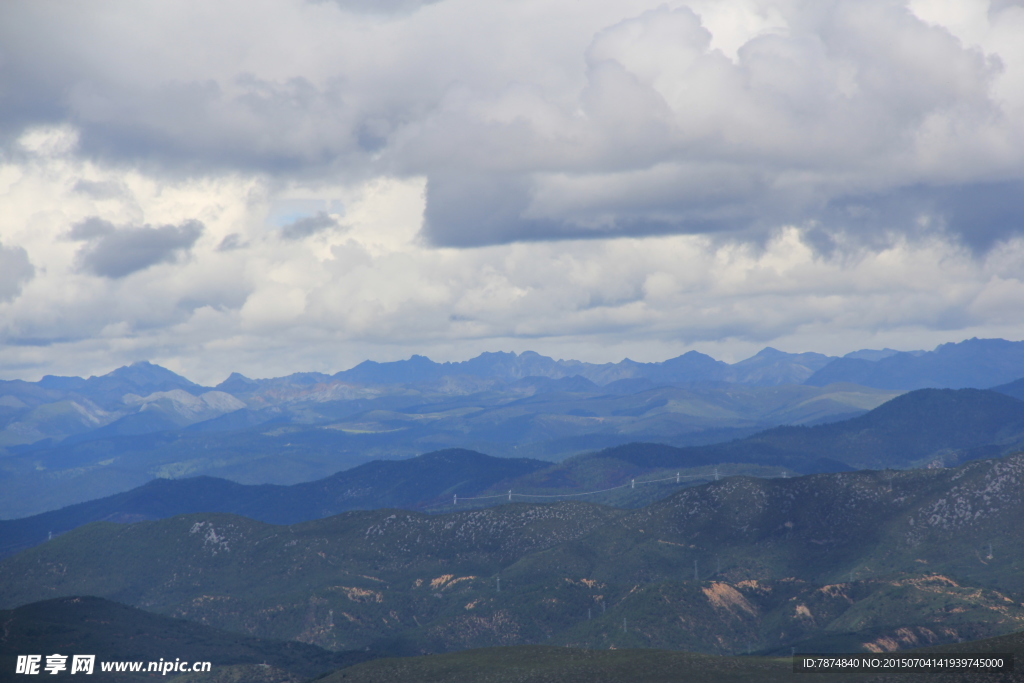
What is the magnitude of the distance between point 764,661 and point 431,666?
5776cm

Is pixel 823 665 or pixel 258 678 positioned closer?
pixel 823 665

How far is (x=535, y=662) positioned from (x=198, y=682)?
72.8 meters

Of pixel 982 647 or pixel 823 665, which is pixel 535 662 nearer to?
pixel 823 665

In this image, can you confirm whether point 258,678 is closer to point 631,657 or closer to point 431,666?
point 431,666

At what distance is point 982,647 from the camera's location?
139 m

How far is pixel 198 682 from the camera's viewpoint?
196125 mm

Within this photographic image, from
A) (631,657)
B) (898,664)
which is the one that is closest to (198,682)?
(631,657)

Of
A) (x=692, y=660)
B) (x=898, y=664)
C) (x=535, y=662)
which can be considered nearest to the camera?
(x=898, y=664)

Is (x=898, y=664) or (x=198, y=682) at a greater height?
(x=898, y=664)

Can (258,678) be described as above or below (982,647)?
below

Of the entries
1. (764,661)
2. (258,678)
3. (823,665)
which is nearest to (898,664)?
(823,665)

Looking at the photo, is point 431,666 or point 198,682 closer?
point 431,666

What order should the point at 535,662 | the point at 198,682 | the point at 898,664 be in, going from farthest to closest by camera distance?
the point at 198,682 < the point at 535,662 < the point at 898,664

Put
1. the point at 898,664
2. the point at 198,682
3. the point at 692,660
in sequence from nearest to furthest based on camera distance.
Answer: the point at 898,664, the point at 692,660, the point at 198,682
